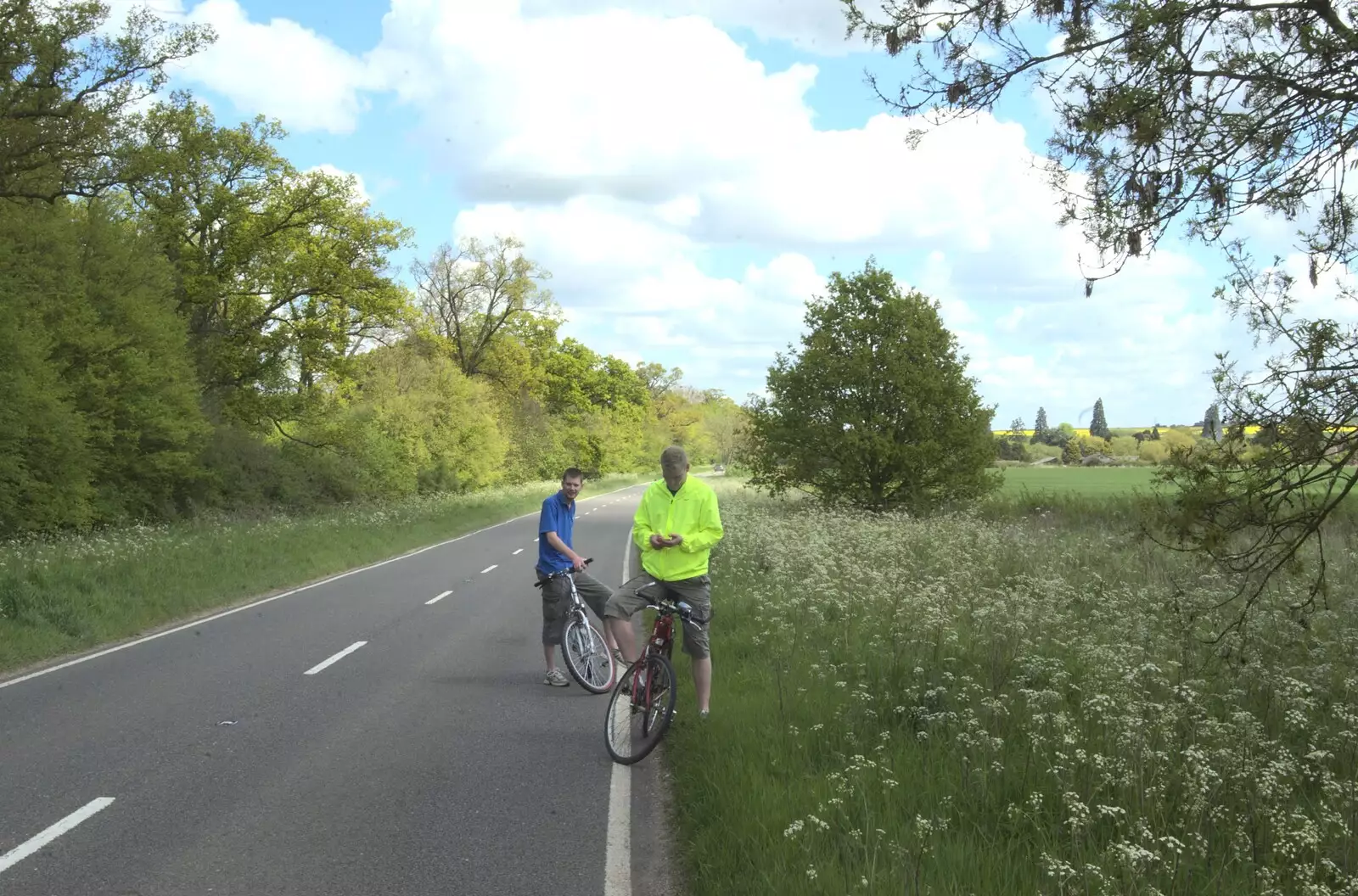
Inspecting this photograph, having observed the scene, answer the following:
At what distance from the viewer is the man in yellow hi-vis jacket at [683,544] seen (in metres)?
6.36

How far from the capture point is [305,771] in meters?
5.82

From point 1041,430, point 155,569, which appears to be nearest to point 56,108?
point 155,569

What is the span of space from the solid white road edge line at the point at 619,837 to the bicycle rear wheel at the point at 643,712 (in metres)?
0.15

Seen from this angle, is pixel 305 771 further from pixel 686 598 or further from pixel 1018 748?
pixel 1018 748

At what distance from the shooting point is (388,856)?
452 cm

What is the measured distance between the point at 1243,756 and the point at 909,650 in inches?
134

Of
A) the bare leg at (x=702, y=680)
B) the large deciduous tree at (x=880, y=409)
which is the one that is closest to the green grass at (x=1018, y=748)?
the bare leg at (x=702, y=680)

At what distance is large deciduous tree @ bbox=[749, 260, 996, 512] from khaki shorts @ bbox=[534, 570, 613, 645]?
16596 millimetres

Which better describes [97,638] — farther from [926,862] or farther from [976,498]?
[976,498]

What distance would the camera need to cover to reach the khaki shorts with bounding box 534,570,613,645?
336 inches

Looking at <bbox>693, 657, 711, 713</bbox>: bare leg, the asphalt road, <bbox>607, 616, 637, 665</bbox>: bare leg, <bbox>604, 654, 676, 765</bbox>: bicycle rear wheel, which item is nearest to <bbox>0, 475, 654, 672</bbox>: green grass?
the asphalt road

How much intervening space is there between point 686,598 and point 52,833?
12.8 ft

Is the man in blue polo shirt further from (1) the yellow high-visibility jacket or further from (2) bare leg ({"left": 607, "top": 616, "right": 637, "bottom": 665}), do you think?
(1) the yellow high-visibility jacket

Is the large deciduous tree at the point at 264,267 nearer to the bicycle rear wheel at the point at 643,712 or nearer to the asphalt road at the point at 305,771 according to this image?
the asphalt road at the point at 305,771
